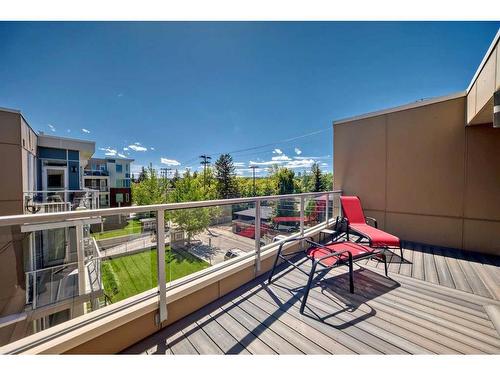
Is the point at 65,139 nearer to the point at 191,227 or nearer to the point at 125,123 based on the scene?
the point at 191,227

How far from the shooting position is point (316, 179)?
37.2 metres

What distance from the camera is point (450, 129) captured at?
399 cm

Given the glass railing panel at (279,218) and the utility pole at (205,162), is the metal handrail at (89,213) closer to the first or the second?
the glass railing panel at (279,218)

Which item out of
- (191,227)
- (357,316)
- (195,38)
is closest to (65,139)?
(195,38)

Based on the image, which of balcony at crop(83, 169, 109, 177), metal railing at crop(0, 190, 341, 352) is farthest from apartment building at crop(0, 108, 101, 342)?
balcony at crop(83, 169, 109, 177)

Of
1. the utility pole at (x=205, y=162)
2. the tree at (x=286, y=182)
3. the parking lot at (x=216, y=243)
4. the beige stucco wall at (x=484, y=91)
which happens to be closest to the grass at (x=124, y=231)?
the parking lot at (x=216, y=243)

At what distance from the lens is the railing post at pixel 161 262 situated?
1.80 meters

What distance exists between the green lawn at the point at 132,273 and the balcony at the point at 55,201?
6.38m

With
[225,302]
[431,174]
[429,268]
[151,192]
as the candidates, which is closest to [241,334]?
[225,302]

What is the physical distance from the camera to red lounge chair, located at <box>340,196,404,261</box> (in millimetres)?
3078

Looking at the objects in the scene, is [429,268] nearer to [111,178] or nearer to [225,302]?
[225,302]

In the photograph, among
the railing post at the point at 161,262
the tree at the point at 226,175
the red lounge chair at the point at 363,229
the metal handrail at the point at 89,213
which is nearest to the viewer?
the metal handrail at the point at 89,213

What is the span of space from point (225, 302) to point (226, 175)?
35938 millimetres
